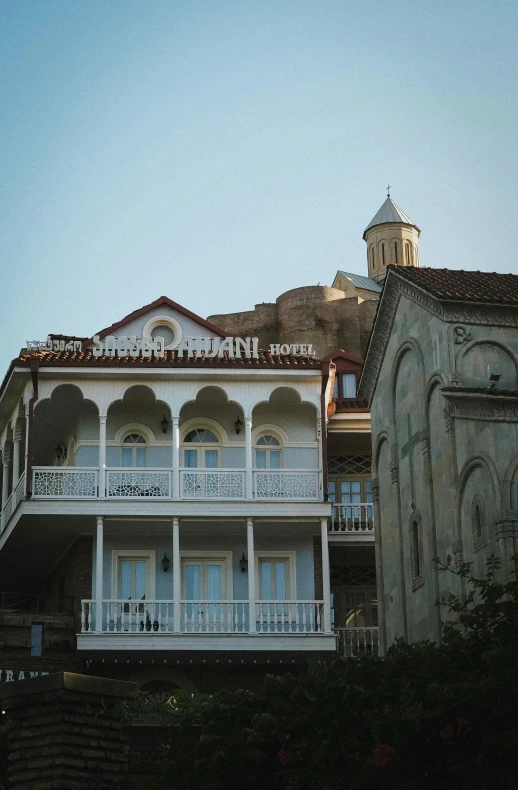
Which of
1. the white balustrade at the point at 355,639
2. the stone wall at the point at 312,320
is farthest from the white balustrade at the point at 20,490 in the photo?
the stone wall at the point at 312,320

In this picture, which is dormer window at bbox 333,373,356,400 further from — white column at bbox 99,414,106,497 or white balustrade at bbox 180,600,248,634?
white balustrade at bbox 180,600,248,634

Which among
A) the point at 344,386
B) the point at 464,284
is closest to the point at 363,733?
the point at 464,284

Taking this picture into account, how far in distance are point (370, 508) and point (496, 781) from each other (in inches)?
990

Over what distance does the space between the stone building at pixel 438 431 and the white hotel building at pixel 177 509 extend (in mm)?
5852

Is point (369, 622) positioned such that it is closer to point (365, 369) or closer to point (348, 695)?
point (365, 369)

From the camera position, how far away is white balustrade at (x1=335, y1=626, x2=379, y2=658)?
3760 cm

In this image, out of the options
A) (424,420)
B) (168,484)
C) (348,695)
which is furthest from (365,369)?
(348,695)

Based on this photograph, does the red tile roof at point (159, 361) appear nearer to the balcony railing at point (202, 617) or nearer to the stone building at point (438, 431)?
the stone building at point (438, 431)

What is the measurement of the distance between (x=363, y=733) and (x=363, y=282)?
59871mm

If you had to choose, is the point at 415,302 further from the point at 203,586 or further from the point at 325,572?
the point at 203,586

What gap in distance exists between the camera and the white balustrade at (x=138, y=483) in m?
37.2

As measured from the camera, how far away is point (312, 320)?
2645 inches

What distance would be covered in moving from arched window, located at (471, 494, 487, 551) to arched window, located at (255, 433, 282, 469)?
1454 cm

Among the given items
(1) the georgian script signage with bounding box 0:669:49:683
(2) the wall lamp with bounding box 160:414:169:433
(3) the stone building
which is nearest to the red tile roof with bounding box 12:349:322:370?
(2) the wall lamp with bounding box 160:414:169:433
